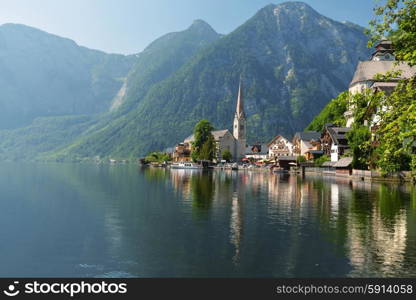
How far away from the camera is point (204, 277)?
60.0ft

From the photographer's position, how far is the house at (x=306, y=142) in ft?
518

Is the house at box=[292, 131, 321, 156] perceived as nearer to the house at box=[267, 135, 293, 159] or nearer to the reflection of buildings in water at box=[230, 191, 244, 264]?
the house at box=[267, 135, 293, 159]

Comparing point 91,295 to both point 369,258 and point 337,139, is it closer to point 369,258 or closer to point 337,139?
point 369,258

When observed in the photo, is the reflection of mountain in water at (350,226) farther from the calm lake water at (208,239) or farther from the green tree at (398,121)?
the green tree at (398,121)

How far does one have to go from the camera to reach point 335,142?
400ft

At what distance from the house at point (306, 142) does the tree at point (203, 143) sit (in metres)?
35.6

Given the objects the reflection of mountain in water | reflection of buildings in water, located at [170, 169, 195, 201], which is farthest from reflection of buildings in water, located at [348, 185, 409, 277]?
reflection of buildings in water, located at [170, 169, 195, 201]

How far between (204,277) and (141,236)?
9.61 metres

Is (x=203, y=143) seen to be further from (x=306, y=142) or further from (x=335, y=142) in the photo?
(x=335, y=142)

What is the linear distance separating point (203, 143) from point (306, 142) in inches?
1749

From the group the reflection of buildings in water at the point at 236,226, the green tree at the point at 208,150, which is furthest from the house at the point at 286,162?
the reflection of buildings in water at the point at 236,226

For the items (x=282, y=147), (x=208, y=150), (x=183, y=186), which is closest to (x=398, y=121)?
(x=183, y=186)

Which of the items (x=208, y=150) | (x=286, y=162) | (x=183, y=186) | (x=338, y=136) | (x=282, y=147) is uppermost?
(x=338, y=136)

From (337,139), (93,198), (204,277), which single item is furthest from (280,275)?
(337,139)
